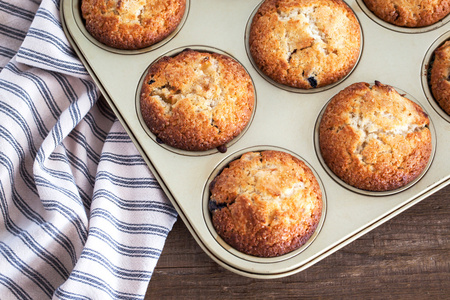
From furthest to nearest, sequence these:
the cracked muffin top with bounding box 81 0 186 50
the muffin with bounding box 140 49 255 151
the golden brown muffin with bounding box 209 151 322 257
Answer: the cracked muffin top with bounding box 81 0 186 50 < the muffin with bounding box 140 49 255 151 < the golden brown muffin with bounding box 209 151 322 257

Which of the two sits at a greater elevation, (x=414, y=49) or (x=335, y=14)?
(x=335, y=14)

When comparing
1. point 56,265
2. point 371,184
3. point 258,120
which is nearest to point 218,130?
point 258,120

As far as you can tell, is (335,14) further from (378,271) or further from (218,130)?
(378,271)

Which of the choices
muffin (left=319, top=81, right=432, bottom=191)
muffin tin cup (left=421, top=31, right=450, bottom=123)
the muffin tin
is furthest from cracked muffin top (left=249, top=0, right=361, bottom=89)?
muffin tin cup (left=421, top=31, right=450, bottom=123)

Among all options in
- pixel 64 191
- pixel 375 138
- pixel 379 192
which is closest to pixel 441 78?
pixel 375 138

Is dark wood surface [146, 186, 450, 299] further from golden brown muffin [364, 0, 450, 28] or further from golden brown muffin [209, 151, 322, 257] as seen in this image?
golden brown muffin [364, 0, 450, 28]

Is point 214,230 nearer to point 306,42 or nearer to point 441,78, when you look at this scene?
point 306,42

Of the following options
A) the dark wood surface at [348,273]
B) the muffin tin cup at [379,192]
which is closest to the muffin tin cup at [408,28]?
the muffin tin cup at [379,192]
